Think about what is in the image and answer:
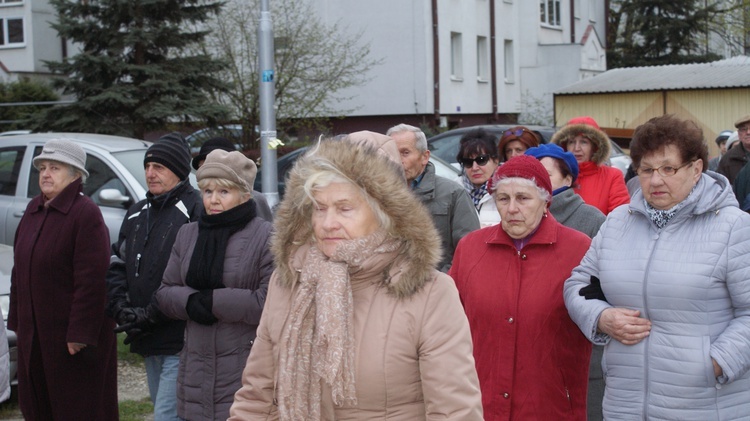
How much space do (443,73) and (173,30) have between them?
12.6 meters

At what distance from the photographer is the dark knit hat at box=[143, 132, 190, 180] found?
18.6 feet

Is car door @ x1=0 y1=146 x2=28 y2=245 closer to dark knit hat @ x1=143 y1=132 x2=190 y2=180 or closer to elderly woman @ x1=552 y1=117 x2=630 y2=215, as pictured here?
dark knit hat @ x1=143 y1=132 x2=190 y2=180

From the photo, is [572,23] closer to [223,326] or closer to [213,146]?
[213,146]

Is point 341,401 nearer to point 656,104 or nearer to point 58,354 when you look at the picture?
point 58,354

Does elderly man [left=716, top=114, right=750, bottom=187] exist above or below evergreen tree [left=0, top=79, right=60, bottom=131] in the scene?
below

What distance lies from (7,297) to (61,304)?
70.5 inches

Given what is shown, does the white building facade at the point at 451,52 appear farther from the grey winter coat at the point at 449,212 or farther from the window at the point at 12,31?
the grey winter coat at the point at 449,212

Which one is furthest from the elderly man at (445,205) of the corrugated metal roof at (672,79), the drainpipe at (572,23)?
the drainpipe at (572,23)

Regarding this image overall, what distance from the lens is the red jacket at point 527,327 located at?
4.36 metres

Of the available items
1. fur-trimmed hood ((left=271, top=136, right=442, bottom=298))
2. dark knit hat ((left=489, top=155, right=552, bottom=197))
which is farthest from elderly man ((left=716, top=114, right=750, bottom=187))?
fur-trimmed hood ((left=271, top=136, right=442, bottom=298))

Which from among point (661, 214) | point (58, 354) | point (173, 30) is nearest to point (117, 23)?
point (173, 30)

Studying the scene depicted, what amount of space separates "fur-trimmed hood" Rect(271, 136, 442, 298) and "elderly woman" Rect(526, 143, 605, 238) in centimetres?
213

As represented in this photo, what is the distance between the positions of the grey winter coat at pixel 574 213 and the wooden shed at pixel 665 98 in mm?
18202

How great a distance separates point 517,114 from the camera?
1433 inches
